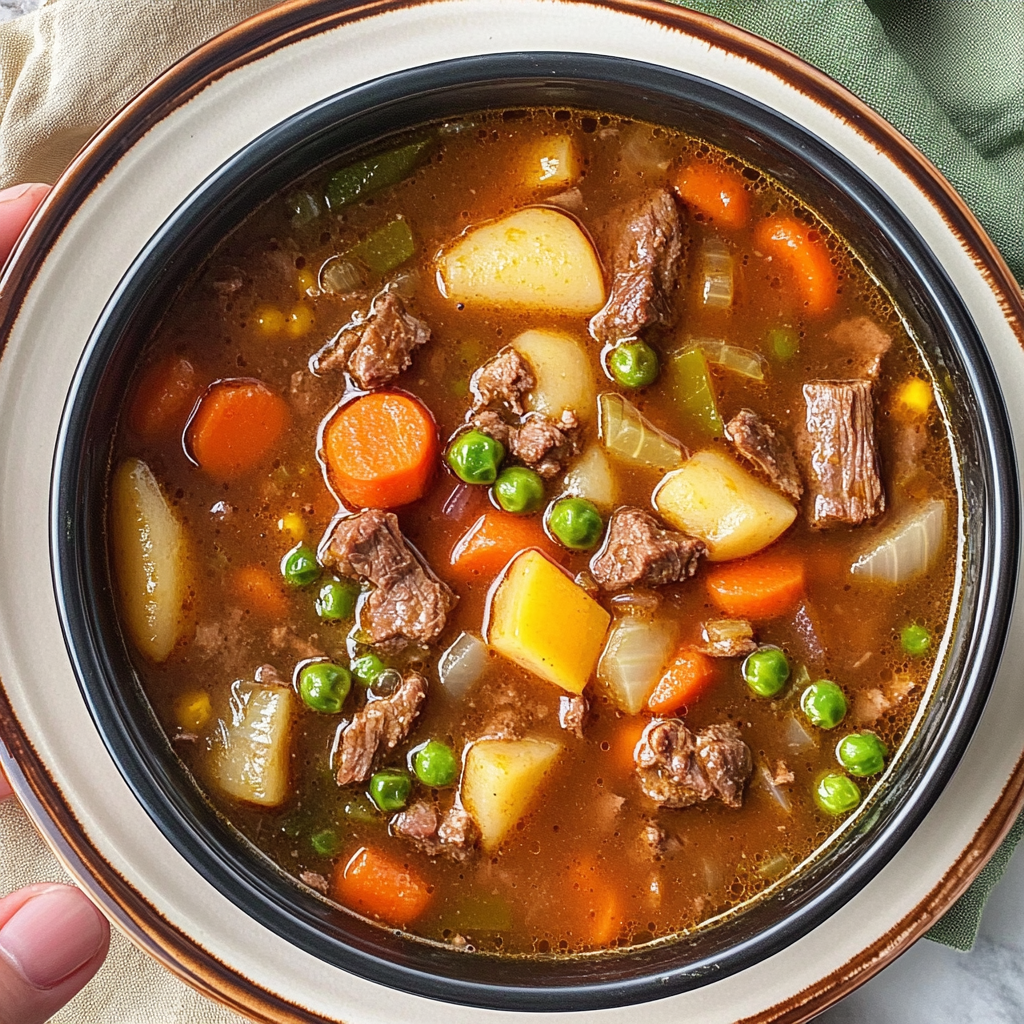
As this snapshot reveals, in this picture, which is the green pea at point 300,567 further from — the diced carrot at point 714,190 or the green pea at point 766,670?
the diced carrot at point 714,190

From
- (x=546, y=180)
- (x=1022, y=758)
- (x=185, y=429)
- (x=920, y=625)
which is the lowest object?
(x=1022, y=758)

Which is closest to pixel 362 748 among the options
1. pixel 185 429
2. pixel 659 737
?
pixel 659 737

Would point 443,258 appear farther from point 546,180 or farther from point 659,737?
point 659,737

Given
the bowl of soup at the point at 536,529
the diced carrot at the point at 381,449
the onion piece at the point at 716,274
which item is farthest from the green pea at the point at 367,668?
the onion piece at the point at 716,274

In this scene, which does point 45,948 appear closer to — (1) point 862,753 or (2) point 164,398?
(2) point 164,398

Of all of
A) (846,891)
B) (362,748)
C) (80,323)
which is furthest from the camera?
(362,748)

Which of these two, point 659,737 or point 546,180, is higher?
point 546,180

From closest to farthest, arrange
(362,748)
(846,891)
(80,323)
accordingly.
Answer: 1. (846,891)
2. (80,323)
3. (362,748)

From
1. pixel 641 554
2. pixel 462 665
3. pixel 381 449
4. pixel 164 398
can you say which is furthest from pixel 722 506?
pixel 164 398
